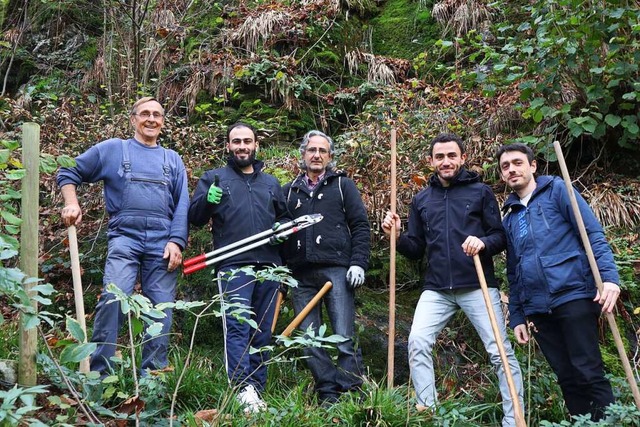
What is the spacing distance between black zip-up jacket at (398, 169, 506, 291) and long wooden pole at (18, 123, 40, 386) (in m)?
2.67

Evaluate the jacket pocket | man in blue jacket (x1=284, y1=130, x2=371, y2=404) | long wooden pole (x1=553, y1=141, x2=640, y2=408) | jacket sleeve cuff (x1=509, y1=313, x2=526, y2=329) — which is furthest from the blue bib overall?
long wooden pole (x1=553, y1=141, x2=640, y2=408)

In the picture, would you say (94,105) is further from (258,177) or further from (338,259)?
(338,259)

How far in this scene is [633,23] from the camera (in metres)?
6.18

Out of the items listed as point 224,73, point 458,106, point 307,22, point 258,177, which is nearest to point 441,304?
point 258,177

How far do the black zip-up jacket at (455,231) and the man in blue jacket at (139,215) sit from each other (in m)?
1.83

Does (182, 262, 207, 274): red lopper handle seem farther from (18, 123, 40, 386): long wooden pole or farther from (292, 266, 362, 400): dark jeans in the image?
(18, 123, 40, 386): long wooden pole

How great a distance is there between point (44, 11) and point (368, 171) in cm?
713

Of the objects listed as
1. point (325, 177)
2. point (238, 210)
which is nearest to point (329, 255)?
point (325, 177)

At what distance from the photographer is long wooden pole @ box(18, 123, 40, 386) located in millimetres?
3549

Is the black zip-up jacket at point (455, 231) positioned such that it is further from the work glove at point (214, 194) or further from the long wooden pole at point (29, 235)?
the long wooden pole at point (29, 235)

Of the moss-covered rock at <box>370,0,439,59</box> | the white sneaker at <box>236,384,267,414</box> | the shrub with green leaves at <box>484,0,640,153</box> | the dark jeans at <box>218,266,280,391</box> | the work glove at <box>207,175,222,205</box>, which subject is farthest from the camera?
the moss-covered rock at <box>370,0,439,59</box>

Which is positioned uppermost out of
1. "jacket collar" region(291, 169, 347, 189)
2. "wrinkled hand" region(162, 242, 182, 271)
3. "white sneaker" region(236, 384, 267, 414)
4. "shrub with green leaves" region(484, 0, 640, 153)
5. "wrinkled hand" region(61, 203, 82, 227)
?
"shrub with green leaves" region(484, 0, 640, 153)

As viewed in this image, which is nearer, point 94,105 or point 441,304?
point 441,304

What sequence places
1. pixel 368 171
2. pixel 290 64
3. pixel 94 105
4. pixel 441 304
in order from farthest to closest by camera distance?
pixel 290 64
pixel 94 105
pixel 368 171
pixel 441 304
